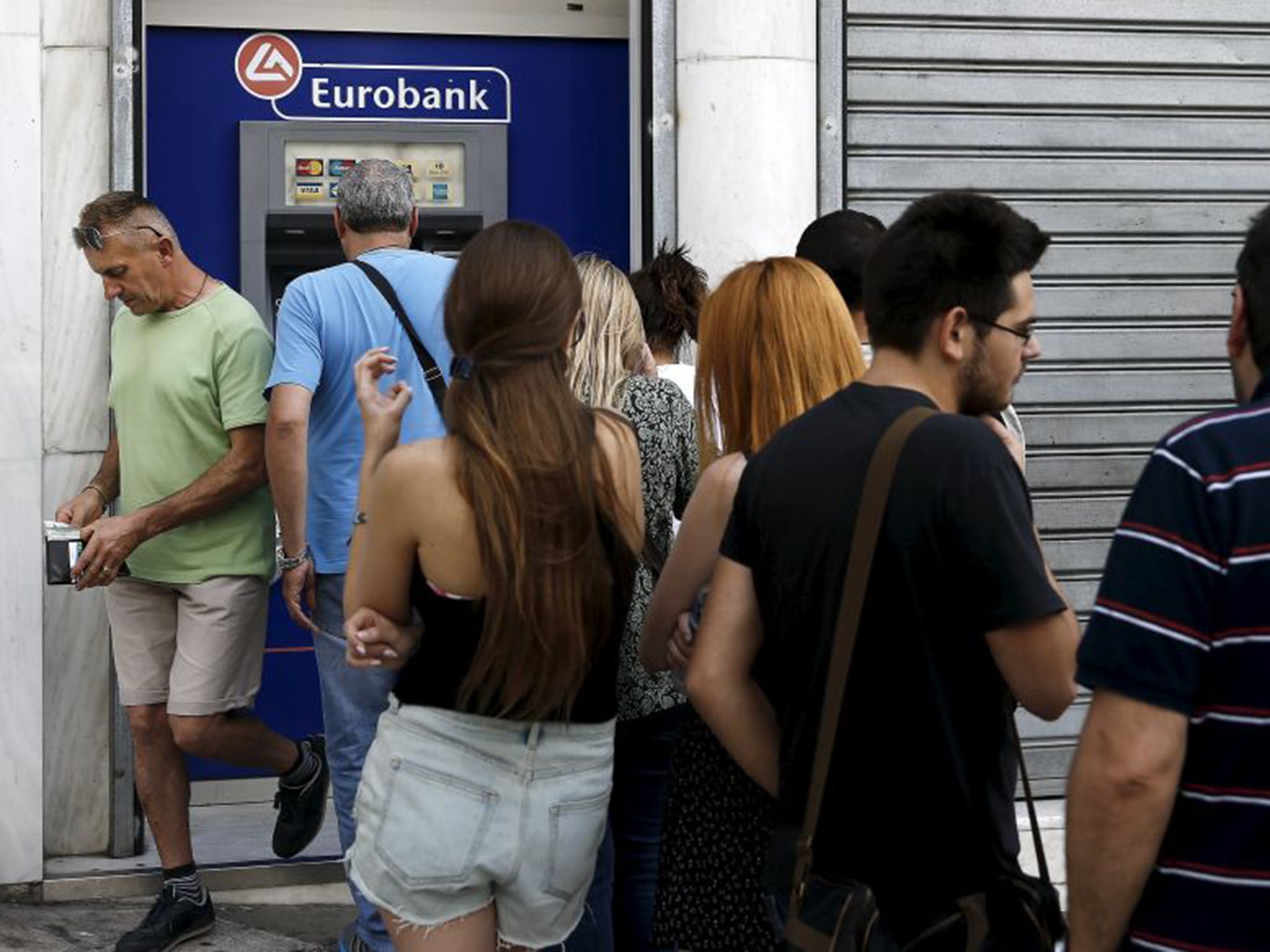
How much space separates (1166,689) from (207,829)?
4226mm

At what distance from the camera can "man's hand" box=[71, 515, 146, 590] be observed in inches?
200

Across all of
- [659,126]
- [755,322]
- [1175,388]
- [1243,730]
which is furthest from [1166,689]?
[1175,388]

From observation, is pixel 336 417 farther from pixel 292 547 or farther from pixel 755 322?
pixel 755 322

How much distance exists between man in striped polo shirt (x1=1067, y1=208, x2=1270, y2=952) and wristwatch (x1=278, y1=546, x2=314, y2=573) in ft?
9.36

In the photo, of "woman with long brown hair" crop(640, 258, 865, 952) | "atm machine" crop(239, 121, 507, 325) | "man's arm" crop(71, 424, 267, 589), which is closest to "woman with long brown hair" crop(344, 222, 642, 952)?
"woman with long brown hair" crop(640, 258, 865, 952)

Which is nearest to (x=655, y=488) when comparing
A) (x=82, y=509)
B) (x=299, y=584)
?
(x=299, y=584)

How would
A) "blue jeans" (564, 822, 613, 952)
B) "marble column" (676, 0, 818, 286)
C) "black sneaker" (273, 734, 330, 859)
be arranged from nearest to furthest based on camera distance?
"blue jeans" (564, 822, 613, 952), "black sneaker" (273, 734, 330, 859), "marble column" (676, 0, 818, 286)

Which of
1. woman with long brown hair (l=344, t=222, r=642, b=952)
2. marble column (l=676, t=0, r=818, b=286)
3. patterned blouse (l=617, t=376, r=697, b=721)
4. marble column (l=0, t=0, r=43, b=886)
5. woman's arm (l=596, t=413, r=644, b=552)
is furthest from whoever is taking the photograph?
marble column (l=676, t=0, r=818, b=286)

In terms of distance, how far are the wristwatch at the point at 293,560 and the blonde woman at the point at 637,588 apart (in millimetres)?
1116

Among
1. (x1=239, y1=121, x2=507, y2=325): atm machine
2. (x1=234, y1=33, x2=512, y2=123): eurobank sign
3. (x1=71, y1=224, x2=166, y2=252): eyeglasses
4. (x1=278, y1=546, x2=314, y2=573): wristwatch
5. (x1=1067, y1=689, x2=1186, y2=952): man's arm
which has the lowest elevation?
(x1=1067, y1=689, x2=1186, y2=952): man's arm

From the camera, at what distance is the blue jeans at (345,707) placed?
474 cm

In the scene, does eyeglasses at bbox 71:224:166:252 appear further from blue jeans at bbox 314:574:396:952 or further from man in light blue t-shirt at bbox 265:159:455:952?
blue jeans at bbox 314:574:396:952

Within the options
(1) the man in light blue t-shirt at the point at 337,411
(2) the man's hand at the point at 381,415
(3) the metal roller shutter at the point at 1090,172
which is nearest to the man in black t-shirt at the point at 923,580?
(2) the man's hand at the point at 381,415

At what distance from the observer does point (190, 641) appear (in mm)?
5230
